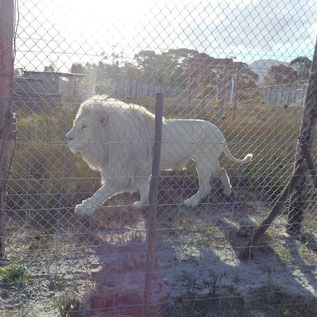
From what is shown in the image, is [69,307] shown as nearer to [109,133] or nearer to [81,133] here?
[81,133]

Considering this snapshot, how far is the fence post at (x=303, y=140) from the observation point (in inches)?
145

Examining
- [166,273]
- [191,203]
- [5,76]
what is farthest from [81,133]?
[191,203]

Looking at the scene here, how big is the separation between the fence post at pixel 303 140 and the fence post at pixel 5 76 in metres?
2.66

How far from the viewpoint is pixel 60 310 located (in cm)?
246

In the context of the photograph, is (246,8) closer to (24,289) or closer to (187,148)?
(187,148)

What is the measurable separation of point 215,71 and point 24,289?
2857mm

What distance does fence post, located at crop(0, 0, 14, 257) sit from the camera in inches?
100

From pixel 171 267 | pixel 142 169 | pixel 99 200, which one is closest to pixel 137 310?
pixel 171 267

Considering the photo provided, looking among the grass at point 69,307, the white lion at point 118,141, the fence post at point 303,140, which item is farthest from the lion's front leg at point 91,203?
the fence post at point 303,140

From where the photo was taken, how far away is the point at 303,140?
363 cm

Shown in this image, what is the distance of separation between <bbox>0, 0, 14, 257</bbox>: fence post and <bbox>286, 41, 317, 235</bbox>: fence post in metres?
2.66

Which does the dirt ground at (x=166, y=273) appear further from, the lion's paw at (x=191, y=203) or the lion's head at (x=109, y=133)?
the lion's head at (x=109, y=133)

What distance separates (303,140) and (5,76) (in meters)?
2.83

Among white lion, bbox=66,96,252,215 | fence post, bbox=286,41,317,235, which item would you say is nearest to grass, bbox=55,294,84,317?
white lion, bbox=66,96,252,215
